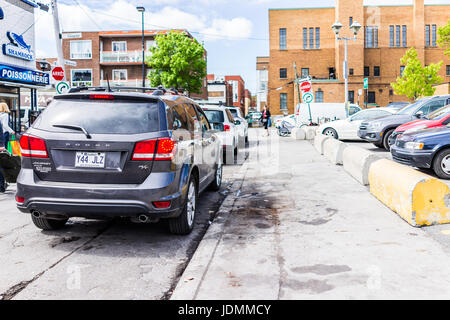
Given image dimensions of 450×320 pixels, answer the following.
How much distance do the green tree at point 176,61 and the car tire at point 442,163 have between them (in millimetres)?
40476

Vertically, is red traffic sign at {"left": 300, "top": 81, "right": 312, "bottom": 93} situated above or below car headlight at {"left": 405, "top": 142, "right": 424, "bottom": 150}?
above

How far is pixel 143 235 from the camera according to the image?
5.50 m

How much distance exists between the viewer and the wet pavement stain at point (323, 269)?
13.1ft

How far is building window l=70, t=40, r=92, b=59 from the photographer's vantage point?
2080 inches

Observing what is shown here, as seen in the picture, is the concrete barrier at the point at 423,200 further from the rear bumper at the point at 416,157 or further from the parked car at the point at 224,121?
the parked car at the point at 224,121

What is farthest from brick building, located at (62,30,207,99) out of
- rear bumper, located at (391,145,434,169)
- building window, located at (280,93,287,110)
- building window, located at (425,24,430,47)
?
rear bumper, located at (391,145,434,169)

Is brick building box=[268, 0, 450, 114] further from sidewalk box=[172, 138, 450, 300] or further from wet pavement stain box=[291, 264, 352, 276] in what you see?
wet pavement stain box=[291, 264, 352, 276]

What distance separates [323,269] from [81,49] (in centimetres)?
5432

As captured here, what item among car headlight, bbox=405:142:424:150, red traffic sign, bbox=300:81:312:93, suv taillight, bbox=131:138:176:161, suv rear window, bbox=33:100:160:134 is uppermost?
red traffic sign, bbox=300:81:312:93

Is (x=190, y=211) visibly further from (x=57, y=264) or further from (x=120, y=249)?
(x=57, y=264)

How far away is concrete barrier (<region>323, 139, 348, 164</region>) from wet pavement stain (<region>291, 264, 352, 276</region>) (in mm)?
7162

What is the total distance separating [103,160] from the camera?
4645 mm

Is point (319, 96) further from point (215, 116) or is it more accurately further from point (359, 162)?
point (359, 162)

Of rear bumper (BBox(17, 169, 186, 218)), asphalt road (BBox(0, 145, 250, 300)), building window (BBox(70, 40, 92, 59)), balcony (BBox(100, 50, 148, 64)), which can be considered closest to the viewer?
asphalt road (BBox(0, 145, 250, 300))
